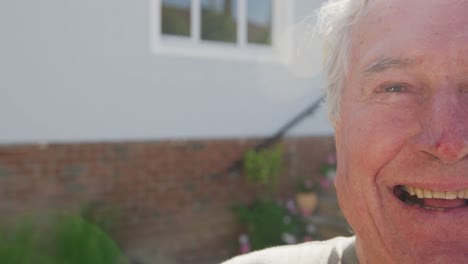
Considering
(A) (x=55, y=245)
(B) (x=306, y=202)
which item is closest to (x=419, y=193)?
(A) (x=55, y=245)

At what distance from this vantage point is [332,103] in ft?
4.55

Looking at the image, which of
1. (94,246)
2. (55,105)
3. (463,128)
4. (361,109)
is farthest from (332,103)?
(55,105)

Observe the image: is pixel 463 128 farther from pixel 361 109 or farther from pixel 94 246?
pixel 94 246

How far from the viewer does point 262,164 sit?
5754 mm

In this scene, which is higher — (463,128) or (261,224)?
(463,128)

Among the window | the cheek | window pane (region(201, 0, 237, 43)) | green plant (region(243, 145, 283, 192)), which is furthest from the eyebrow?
Result: window pane (region(201, 0, 237, 43))

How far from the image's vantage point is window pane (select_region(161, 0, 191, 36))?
5.39 meters

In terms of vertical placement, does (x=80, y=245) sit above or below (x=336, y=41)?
below

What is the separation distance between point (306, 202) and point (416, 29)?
5.44 metres

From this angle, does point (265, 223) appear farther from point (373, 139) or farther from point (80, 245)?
point (373, 139)

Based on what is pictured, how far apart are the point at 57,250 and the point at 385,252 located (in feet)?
7.86

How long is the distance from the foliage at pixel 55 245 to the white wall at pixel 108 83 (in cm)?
146

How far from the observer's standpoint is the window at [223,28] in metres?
5.38

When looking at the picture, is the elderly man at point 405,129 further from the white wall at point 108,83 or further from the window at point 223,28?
the window at point 223,28
